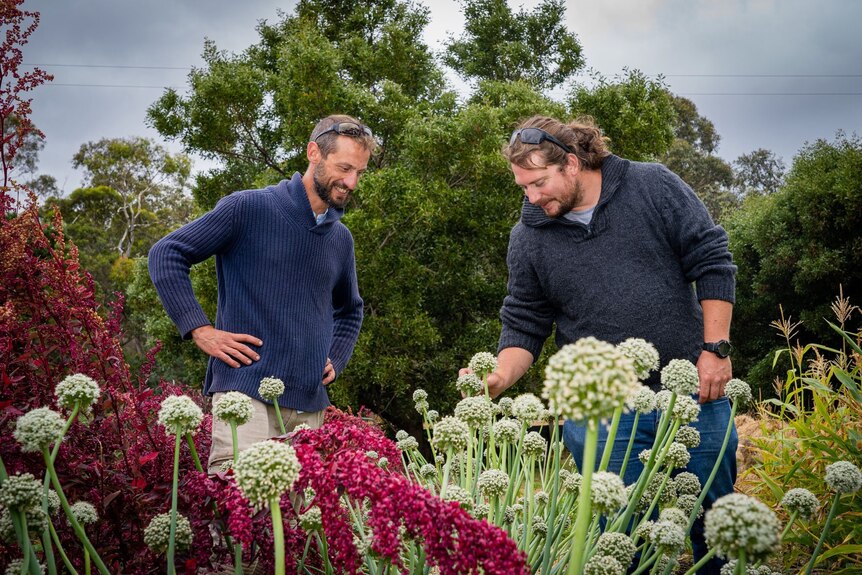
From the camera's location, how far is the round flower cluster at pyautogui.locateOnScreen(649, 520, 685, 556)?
121 cm

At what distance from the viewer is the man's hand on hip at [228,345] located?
2.56 meters

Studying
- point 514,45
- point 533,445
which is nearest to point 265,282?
point 533,445

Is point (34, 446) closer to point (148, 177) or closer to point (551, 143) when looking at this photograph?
point (551, 143)

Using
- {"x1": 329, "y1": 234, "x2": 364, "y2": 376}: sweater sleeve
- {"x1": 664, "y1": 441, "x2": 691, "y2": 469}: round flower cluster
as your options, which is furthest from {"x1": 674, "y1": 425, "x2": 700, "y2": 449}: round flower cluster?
{"x1": 329, "y1": 234, "x2": 364, "y2": 376}: sweater sleeve

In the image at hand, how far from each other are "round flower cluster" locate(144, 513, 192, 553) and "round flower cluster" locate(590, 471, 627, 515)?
2.84 ft

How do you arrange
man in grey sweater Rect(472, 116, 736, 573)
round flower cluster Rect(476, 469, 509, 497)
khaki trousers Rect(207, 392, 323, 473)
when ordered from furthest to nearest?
man in grey sweater Rect(472, 116, 736, 573), khaki trousers Rect(207, 392, 323, 473), round flower cluster Rect(476, 469, 509, 497)

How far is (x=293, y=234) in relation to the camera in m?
2.86

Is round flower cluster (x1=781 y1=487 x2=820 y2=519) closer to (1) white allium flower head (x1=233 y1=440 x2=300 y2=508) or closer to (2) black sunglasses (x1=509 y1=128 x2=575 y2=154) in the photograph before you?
(1) white allium flower head (x1=233 y1=440 x2=300 y2=508)

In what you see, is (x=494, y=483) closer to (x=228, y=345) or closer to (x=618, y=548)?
(x=618, y=548)

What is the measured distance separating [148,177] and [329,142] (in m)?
28.6

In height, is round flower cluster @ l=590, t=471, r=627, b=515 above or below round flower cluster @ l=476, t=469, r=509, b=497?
above

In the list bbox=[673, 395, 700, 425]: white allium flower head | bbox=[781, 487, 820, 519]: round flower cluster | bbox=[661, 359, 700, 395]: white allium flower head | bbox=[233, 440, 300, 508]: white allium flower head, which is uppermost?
bbox=[661, 359, 700, 395]: white allium flower head

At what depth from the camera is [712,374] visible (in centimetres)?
244

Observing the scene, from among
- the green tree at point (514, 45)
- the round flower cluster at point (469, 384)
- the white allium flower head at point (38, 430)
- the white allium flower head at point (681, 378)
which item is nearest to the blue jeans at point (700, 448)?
the round flower cluster at point (469, 384)
